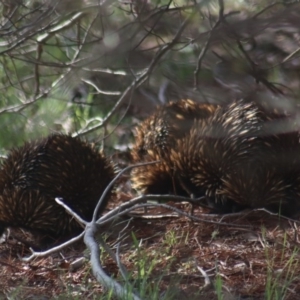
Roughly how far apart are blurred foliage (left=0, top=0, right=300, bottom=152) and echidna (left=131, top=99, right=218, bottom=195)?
6.9 inches

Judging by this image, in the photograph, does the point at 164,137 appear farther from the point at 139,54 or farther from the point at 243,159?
the point at 139,54

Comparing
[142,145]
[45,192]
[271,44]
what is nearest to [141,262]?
[45,192]

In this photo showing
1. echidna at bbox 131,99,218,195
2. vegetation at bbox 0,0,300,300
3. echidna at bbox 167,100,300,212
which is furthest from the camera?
echidna at bbox 131,99,218,195

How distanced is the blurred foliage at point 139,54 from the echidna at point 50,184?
414 millimetres

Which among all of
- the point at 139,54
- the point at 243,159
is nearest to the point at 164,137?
the point at 243,159

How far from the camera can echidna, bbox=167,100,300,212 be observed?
5.58 meters

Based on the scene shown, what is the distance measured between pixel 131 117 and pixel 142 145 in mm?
1544

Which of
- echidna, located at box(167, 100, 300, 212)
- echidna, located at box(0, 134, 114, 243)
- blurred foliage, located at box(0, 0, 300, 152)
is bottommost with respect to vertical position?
echidna, located at box(167, 100, 300, 212)

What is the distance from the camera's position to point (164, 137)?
6.65 meters

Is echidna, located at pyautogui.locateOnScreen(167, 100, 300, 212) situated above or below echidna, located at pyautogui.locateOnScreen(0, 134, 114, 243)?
below

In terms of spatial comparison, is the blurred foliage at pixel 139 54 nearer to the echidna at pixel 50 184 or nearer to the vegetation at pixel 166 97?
the vegetation at pixel 166 97

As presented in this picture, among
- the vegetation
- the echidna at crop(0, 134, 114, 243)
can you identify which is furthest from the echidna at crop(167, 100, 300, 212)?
the echidna at crop(0, 134, 114, 243)

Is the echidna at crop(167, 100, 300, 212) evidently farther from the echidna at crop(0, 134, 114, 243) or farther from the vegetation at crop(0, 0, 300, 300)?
the echidna at crop(0, 134, 114, 243)

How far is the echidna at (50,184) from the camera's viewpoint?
570 cm
